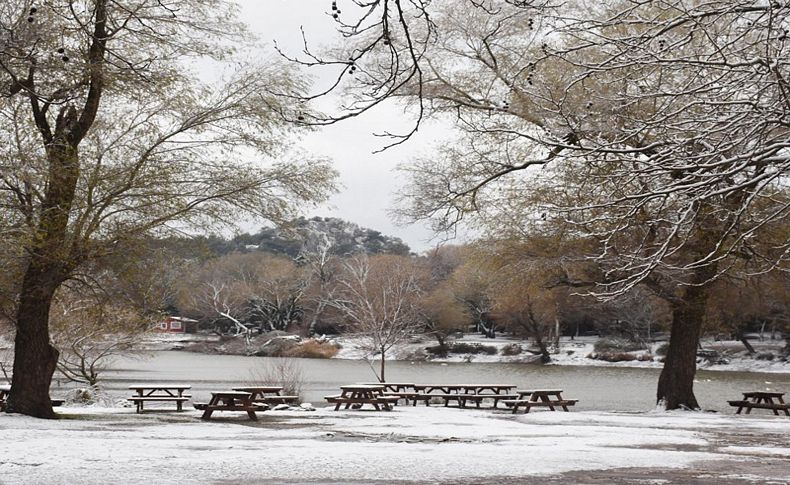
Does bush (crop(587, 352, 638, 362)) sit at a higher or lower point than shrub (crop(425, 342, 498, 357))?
lower

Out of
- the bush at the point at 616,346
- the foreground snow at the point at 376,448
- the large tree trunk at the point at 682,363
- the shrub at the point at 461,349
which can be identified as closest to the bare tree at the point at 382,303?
the shrub at the point at 461,349

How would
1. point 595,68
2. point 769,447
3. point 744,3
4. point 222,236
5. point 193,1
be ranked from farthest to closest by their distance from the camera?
point 222,236 → point 193,1 → point 769,447 → point 595,68 → point 744,3

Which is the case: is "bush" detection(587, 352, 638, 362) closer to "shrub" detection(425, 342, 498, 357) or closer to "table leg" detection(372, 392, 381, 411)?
"shrub" detection(425, 342, 498, 357)

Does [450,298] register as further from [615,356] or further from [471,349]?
[615,356]

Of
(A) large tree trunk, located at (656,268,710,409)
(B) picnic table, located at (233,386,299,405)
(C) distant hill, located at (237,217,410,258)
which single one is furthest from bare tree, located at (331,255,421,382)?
(C) distant hill, located at (237,217,410,258)

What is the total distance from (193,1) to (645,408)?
16.0 meters

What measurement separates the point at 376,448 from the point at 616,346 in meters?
47.3

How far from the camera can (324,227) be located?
120 meters

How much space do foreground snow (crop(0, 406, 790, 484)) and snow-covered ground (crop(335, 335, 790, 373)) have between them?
3067 centimetres

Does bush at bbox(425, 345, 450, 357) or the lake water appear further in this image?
bush at bbox(425, 345, 450, 357)

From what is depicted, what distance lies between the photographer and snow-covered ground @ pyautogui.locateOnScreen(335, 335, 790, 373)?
48.1 m

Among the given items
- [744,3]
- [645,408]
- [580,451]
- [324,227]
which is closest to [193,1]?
[580,451]

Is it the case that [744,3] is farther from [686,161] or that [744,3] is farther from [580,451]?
[580,451]

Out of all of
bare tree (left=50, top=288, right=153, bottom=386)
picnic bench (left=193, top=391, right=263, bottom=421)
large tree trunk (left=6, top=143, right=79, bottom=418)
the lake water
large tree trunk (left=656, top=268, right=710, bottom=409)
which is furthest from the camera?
the lake water
